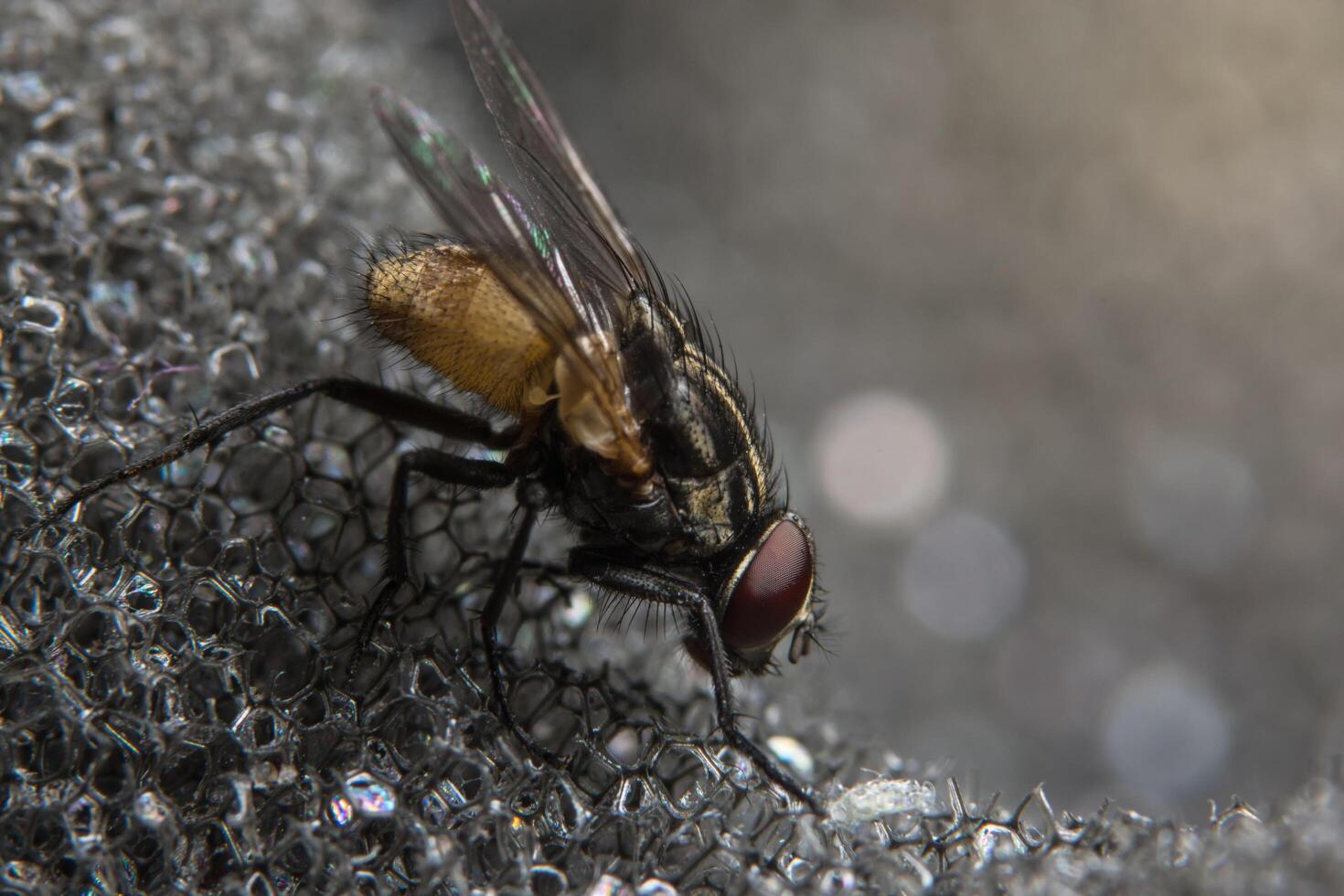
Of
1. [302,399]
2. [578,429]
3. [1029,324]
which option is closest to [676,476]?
[578,429]

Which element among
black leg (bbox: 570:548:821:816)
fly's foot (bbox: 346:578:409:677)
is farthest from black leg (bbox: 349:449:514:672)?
black leg (bbox: 570:548:821:816)

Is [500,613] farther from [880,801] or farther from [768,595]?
[880,801]

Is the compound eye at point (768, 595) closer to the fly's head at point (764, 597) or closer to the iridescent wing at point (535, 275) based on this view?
the fly's head at point (764, 597)

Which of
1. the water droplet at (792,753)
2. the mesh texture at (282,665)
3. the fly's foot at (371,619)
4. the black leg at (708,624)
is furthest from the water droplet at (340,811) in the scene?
the water droplet at (792,753)

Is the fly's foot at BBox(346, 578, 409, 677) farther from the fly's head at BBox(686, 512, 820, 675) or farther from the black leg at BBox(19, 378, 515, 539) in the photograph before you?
the fly's head at BBox(686, 512, 820, 675)

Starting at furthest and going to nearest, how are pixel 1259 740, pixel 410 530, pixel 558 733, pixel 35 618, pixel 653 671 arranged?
1. pixel 1259 740
2. pixel 653 671
3. pixel 410 530
4. pixel 558 733
5. pixel 35 618

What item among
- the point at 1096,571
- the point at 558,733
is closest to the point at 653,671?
the point at 558,733

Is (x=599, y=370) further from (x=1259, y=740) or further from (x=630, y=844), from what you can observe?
(x=1259, y=740)
